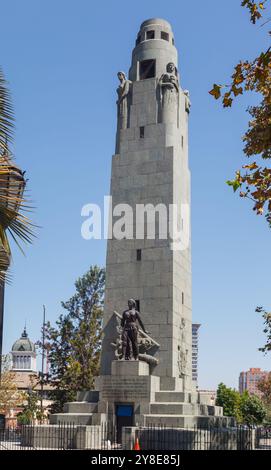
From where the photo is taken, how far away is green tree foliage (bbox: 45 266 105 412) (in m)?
43.6

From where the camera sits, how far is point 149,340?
32250 millimetres

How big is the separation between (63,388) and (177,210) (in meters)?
16.6

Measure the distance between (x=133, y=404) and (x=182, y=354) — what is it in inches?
171

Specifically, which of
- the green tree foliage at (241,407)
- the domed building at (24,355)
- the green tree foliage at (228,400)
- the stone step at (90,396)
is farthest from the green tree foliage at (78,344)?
the domed building at (24,355)

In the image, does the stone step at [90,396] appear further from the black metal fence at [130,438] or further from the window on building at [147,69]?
the window on building at [147,69]

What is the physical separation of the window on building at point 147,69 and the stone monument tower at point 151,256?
2.3 inches

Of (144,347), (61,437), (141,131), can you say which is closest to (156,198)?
(141,131)

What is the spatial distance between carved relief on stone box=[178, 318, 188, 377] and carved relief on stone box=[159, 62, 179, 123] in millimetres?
11181

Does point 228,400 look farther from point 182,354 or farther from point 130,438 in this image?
point 130,438

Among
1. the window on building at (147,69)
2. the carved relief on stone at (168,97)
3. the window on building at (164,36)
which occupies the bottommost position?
the carved relief on stone at (168,97)

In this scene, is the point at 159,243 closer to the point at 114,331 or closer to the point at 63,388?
the point at 114,331

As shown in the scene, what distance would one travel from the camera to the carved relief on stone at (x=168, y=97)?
3591 centimetres

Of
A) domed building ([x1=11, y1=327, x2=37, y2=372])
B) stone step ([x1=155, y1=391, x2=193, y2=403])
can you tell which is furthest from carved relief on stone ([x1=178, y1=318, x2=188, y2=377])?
domed building ([x1=11, y1=327, x2=37, y2=372])

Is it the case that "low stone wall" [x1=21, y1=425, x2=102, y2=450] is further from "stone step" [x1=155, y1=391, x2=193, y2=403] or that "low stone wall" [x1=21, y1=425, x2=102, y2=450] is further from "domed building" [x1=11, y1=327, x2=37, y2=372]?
"domed building" [x1=11, y1=327, x2=37, y2=372]
